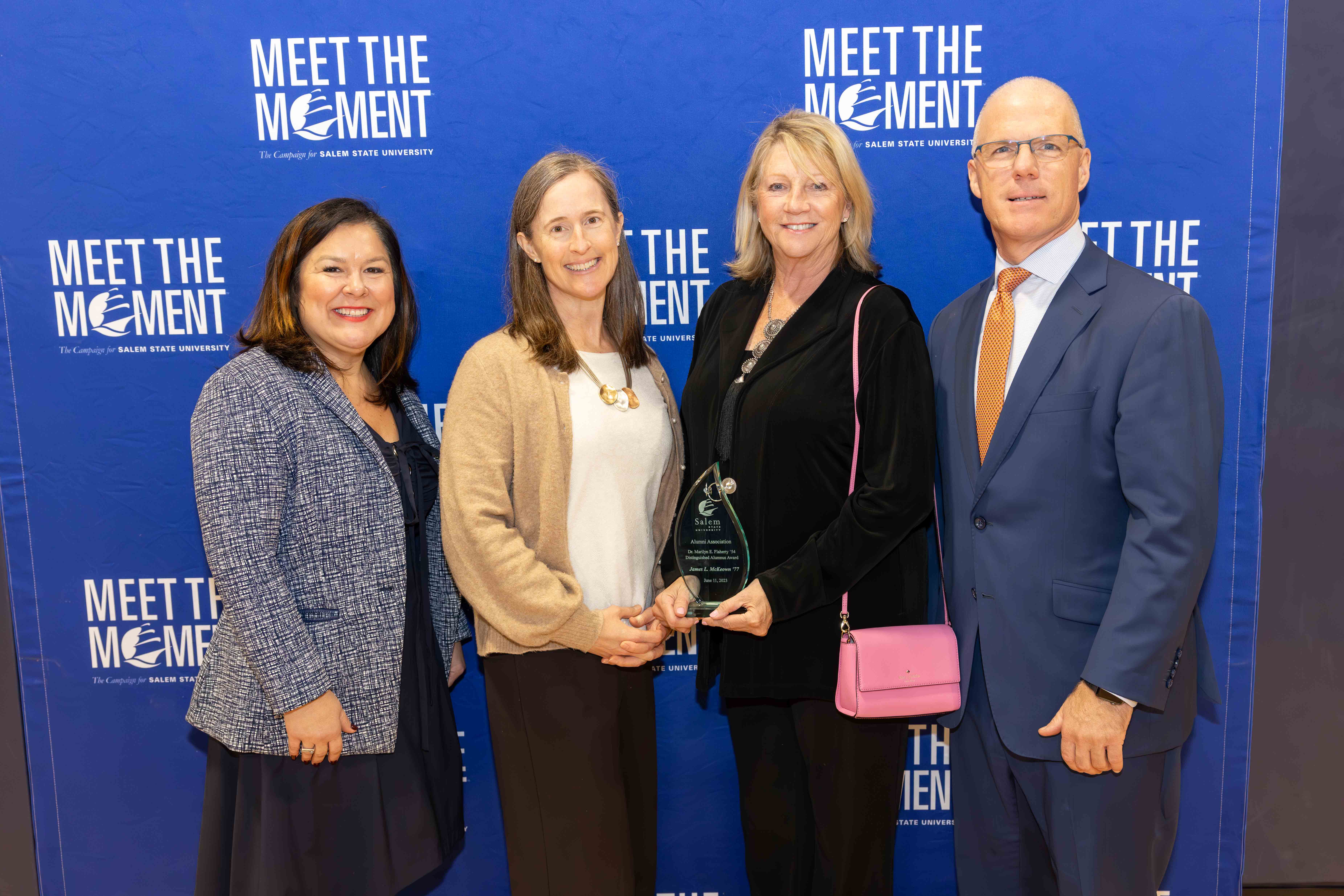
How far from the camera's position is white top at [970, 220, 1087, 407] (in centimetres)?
174

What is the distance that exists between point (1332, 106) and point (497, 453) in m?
2.53

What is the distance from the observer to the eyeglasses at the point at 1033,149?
1730mm

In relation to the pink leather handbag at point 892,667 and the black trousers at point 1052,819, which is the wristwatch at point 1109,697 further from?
the pink leather handbag at point 892,667

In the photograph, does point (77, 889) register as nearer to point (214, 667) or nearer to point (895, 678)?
point (214, 667)

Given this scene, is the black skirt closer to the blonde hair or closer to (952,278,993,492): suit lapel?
the blonde hair

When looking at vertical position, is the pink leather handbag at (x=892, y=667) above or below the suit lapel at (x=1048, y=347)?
below

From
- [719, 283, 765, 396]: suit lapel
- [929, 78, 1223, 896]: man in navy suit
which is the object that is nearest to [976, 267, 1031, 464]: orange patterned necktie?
[929, 78, 1223, 896]: man in navy suit

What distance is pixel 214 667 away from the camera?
6.15ft

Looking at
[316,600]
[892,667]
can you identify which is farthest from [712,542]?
[316,600]

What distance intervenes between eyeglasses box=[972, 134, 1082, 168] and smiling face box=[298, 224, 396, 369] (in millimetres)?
1378

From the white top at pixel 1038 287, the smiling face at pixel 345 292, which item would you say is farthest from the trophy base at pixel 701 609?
the smiling face at pixel 345 292

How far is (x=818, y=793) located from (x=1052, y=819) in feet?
1.58

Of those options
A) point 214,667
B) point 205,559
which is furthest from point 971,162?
point 205,559

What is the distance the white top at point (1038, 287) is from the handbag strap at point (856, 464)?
25 cm
